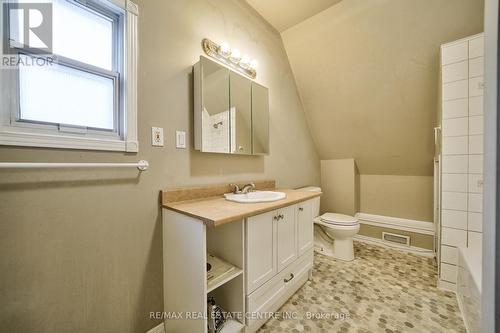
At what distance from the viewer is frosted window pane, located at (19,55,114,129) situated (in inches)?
36.4

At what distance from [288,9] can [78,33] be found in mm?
1768

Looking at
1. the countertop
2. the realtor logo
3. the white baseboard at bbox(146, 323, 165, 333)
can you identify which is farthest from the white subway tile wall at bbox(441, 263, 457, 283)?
the realtor logo

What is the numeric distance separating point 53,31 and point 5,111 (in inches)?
17.9

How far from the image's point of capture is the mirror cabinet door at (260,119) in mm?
1913

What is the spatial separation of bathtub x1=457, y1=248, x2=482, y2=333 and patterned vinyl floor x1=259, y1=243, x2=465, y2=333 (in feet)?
0.28

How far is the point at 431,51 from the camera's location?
182 cm

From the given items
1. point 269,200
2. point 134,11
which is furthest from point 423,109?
point 134,11

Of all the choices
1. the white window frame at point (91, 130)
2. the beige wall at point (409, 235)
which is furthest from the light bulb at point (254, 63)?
the beige wall at point (409, 235)

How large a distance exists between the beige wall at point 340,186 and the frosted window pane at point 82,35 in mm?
2939

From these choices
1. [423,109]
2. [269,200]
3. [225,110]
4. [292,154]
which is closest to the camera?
[269,200]

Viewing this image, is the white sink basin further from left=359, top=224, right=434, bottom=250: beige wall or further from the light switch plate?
left=359, top=224, right=434, bottom=250: beige wall

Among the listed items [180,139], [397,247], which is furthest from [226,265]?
[397,247]

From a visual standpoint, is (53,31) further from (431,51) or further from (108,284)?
(431,51)

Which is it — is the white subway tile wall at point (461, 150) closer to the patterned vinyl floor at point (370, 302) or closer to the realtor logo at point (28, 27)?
the patterned vinyl floor at point (370, 302)
